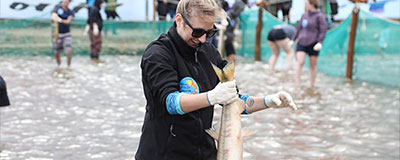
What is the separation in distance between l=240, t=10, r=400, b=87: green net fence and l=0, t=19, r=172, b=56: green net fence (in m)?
6.38

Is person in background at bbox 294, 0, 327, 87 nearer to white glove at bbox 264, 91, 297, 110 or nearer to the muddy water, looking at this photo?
the muddy water

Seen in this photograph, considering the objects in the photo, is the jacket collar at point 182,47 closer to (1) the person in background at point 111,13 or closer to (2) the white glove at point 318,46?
(2) the white glove at point 318,46

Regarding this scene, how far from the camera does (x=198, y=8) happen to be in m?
2.62

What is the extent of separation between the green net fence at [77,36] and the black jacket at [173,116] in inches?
559

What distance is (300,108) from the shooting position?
8.00 meters

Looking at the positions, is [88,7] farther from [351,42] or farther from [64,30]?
[351,42]

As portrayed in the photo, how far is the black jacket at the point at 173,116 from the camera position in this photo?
264 cm

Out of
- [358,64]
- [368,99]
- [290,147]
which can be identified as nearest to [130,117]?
[290,147]

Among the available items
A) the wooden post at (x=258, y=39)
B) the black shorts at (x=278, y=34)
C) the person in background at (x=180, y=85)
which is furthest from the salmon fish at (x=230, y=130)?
the wooden post at (x=258, y=39)

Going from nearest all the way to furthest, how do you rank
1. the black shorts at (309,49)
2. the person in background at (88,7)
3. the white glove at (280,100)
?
1. the white glove at (280,100)
2. the black shorts at (309,49)
3. the person in background at (88,7)

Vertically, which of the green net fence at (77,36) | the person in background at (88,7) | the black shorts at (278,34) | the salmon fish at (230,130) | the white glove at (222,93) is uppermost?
the white glove at (222,93)

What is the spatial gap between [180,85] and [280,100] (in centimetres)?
55

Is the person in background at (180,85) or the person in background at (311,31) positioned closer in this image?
the person in background at (180,85)

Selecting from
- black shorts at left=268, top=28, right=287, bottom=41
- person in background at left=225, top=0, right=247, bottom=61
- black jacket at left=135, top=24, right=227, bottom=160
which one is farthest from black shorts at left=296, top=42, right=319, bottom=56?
black jacket at left=135, top=24, right=227, bottom=160
